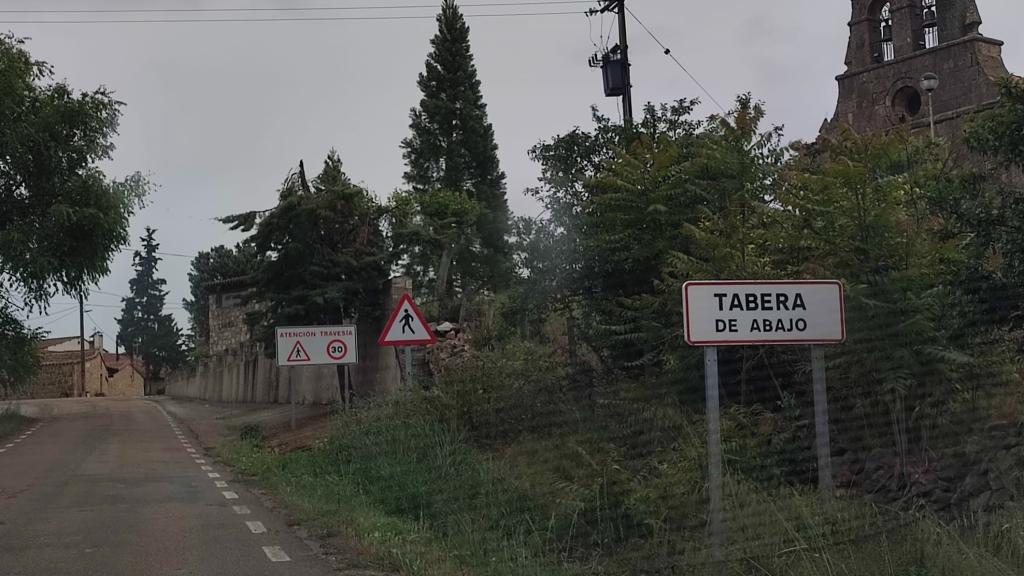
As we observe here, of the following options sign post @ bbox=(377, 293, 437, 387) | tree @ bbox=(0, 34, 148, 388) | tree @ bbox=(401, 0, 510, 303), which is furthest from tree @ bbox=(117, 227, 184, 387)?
sign post @ bbox=(377, 293, 437, 387)

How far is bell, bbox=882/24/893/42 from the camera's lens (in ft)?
127

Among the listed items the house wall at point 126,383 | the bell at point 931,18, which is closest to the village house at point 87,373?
the house wall at point 126,383

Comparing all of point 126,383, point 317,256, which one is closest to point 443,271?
point 317,256

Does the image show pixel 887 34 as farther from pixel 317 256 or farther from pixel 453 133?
pixel 317 256

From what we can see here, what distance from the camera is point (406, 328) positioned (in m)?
14.5

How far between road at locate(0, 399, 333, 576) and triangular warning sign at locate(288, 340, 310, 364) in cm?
235

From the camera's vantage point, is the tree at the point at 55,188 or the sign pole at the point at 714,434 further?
the tree at the point at 55,188

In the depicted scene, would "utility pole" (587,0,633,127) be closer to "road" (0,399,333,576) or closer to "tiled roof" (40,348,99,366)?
"road" (0,399,333,576)

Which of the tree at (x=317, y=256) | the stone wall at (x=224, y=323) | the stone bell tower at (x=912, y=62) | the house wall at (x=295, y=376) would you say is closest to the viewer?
the tree at (x=317, y=256)

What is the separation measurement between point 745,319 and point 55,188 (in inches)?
899

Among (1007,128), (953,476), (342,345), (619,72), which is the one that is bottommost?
(953,476)

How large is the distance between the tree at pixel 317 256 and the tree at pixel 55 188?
461cm

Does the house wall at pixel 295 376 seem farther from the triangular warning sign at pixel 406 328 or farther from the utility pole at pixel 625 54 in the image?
the utility pole at pixel 625 54

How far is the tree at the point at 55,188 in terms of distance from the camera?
2473cm
